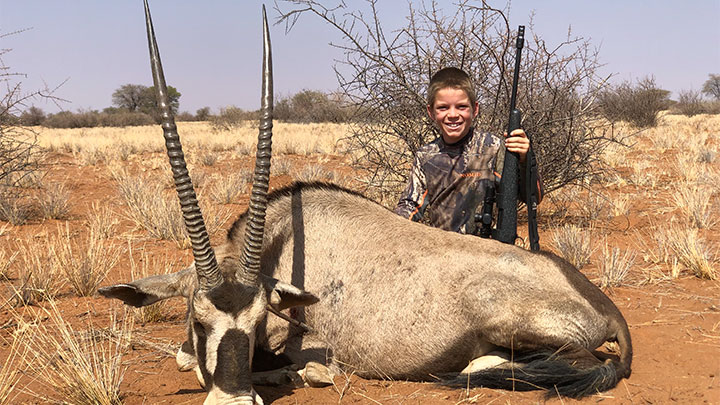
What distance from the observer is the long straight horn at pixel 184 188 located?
119 inches

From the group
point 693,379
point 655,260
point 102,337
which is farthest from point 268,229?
point 655,260

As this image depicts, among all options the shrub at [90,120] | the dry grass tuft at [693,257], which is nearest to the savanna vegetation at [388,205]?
the dry grass tuft at [693,257]

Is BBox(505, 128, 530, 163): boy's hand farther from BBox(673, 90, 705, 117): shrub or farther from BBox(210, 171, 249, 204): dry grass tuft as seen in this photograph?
BBox(673, 90, 705, 117): shrub

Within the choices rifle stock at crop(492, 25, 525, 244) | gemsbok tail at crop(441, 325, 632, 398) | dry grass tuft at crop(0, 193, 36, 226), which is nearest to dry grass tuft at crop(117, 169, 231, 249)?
dry grass tuft at crop(0, 193, 36, 226)

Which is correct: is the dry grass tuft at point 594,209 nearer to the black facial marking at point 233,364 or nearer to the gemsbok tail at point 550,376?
the gemsbok tail at point 550,376

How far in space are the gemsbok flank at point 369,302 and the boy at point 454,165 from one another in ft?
2.09

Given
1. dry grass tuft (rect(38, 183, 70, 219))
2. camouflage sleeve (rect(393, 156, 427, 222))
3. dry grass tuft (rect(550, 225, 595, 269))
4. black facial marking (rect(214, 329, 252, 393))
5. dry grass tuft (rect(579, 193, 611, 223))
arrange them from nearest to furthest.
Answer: black facial marking (rect(214, 329, 252, 393))
camouflage sleeve (rect(393, 156, 427, 222))
dry grass tuft (rect(550, 225, 595, 269))
dry grass tuft (rect(579, 193, 611, 223))
dry grass tuft (rect(38, 183, 70, 219))

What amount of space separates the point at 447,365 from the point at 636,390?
1125 millimetres

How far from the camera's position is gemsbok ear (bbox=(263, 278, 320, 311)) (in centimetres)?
329

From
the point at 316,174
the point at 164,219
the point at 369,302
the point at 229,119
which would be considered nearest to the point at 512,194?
the point at 369,302

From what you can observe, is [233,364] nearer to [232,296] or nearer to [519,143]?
[232,296]

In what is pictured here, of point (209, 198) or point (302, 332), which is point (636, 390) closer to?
point (302, 332)

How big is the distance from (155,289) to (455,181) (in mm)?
2500

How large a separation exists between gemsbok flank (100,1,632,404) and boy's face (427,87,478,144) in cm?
98
